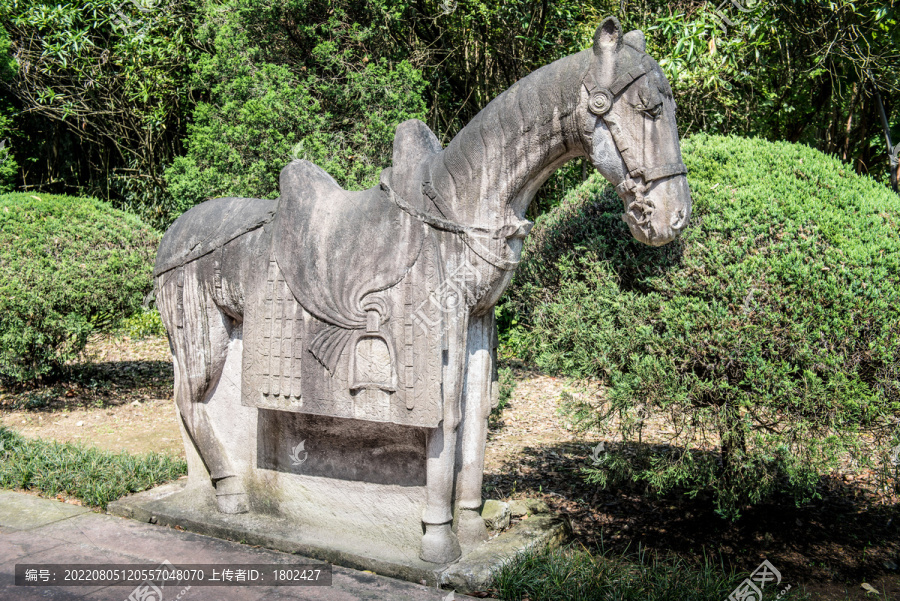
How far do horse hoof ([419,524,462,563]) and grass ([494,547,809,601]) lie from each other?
0.82 ft

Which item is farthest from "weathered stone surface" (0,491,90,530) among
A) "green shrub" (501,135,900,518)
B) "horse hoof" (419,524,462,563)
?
"green shrub" (501,135,900,518)

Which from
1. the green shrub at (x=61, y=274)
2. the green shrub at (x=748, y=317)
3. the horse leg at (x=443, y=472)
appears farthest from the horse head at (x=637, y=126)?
the green shrub at (x=61, y=274)

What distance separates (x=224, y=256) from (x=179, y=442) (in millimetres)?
3230

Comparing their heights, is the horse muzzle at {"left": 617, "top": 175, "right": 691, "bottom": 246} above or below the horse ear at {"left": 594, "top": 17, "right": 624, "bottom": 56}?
below

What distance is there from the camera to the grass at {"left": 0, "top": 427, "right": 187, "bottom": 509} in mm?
4227

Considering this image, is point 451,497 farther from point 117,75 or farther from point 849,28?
point 117,75

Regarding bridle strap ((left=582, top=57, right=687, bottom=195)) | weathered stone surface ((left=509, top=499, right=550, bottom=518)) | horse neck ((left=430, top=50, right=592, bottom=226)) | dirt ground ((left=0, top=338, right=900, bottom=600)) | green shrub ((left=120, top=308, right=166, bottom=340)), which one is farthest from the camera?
green shrub ((left=120, top=308, right=166, bottom=340))

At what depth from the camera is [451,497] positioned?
3.34 m

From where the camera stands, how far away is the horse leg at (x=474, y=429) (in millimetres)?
3426

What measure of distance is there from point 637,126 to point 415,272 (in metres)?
1.09

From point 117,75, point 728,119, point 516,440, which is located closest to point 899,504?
point 516,440

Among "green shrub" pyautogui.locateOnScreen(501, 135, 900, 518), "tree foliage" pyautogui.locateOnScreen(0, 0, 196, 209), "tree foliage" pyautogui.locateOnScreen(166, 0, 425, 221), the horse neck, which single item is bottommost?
"green shrub" pyautogui.locateOnScreen(501, 135, 900, 518)

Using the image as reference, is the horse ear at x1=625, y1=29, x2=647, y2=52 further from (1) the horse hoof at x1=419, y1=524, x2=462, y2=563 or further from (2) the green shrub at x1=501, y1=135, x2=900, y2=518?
(1) the horse hoof at x1=419, y1=524, x2=462, y2=563

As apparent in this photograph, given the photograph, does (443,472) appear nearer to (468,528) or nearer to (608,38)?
(468,528)
